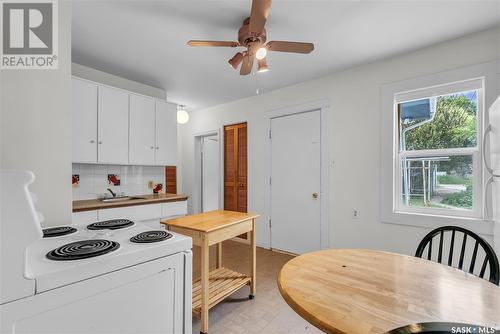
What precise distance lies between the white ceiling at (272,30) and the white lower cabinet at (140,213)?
5.52 ft

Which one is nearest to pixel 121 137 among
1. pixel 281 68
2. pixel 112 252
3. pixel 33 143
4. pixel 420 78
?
pixel 33 143

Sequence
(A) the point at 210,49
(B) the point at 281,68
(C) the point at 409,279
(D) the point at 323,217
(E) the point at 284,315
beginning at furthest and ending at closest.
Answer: (D) the point at 323,217 → (B) the point at 281,68 → (A) the point at 210,49 → (E) the point at 284,315 → (C) the point at 409,279

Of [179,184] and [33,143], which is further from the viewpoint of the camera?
[179,184]

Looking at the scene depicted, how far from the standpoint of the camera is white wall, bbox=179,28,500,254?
2227 mm

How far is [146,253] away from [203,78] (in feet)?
8.74

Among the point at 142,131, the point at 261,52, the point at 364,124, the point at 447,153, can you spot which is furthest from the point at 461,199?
the point at 142,131

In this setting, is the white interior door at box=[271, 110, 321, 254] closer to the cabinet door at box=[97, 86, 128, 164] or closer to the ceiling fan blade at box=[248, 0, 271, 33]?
the ceiling fan blade at box=[248, 0, 271, 33]

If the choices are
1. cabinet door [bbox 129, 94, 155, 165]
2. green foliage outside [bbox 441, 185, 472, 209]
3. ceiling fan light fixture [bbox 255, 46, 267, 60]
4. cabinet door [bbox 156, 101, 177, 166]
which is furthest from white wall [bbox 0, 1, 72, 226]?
green foliage outside [bbox 441, 185, 472, 209]

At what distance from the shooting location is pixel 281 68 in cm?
281

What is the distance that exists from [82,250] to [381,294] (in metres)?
1.20

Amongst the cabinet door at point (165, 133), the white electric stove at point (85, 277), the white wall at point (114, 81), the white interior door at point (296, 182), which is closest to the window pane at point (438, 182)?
the white interior door at point (296, 182)

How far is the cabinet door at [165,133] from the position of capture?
132 inches

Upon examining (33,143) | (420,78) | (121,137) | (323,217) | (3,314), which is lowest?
(323,217)

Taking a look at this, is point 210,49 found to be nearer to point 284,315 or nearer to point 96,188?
point 96,188
